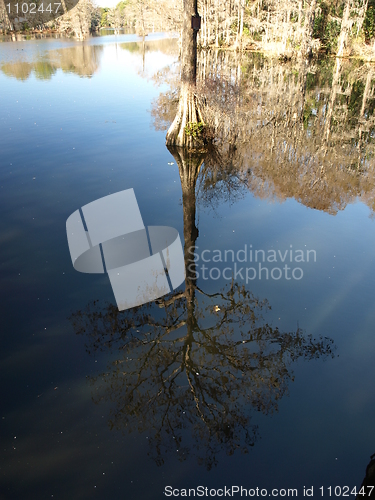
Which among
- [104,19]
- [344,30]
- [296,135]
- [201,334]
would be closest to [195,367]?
[201,334]

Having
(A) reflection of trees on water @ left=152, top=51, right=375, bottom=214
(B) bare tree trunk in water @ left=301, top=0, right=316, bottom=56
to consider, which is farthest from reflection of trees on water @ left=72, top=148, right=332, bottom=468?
(B) bare tree trunk in water @ left=301, top=0, right=316, bottom=56

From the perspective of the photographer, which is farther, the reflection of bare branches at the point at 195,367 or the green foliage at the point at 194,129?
the green foliage at the point at 194,129

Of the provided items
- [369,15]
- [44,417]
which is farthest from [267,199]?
[369,15]

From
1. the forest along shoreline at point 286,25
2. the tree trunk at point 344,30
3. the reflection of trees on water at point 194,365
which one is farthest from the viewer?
the forest along shoreline at point 286,25

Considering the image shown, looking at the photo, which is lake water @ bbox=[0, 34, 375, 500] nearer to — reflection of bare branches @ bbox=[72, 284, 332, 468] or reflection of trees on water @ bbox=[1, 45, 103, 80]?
reflection of bare branches @ bbox=[72, 284, 332, 468]

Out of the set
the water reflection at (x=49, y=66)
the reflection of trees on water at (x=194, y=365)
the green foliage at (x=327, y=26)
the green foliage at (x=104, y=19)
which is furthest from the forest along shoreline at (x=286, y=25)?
the green foliage at (x=104, y=19)

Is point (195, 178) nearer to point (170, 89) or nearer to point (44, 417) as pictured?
point (44, 417)

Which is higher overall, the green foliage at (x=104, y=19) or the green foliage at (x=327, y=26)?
the green foliage at (x=104, y=19)

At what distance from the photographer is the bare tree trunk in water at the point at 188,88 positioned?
1024cm

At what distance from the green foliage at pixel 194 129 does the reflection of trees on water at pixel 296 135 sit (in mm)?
318

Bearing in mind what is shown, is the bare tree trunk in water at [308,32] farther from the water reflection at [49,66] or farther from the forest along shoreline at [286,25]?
the water reflection at [49,66]

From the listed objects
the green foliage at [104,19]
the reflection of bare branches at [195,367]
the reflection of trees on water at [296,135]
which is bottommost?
the reflection of bare branches at [195,367]

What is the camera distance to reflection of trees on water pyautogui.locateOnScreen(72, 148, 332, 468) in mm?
3830

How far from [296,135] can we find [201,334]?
350 inches
